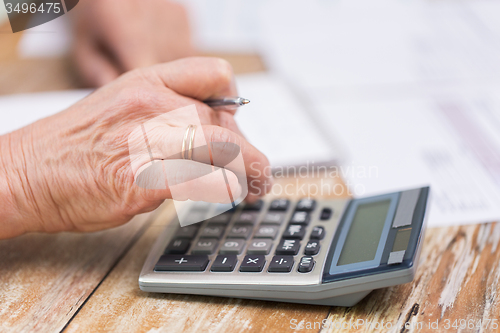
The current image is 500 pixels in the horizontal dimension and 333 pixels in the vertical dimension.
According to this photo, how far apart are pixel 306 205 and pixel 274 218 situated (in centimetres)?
4

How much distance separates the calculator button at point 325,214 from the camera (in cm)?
45

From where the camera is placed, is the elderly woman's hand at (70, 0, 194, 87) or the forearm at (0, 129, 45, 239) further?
the elderly woman's hand at (70, 0, 194, 87)

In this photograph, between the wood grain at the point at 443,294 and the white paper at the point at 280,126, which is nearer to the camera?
the wood grain at the point at 443,294

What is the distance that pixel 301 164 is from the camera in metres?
0.60

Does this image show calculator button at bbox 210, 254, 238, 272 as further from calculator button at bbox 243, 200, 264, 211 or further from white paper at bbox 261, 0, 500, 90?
white paper at bbox 261, 0, 500, 90

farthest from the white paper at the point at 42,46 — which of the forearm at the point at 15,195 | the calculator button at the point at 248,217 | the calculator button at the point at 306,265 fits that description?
the calculator button at the point at 306,265

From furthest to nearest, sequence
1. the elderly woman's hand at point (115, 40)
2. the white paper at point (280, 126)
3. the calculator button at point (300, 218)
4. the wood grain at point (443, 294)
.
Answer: the elderly woman's hand at point (115, 40), the white paper at point (280, 126), the calculator button at point (300, 218), the wood grain at point (443, 294)

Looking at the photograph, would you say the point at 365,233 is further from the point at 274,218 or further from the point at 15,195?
the point at 15,195

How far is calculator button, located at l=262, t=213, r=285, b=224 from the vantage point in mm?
455

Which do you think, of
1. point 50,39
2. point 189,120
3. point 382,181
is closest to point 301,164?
point 382,181

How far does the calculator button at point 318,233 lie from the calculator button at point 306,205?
0.04 m

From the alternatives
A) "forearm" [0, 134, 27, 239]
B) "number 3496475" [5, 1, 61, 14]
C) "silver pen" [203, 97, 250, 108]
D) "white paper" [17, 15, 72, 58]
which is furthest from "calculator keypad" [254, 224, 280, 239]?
"white paper" [17, 15, 72, 58]

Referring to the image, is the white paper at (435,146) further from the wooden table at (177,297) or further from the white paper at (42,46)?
the white paper at (42,46)

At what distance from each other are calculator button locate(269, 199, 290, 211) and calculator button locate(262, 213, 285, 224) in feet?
0.03
